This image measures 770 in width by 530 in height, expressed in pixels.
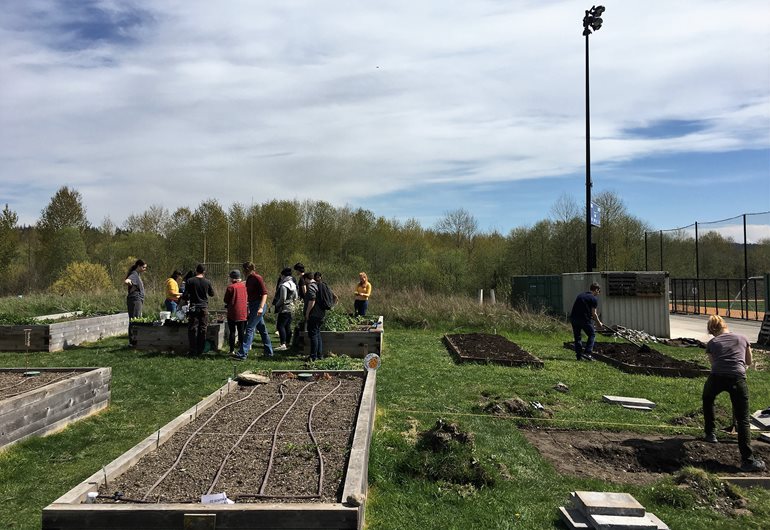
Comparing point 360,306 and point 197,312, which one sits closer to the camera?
point 197,312

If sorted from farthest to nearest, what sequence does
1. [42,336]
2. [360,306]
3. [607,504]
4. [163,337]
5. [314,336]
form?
1. [360,306]
2. [42,336]
3. [163,337]
4. [314,336]
5. [607,504]

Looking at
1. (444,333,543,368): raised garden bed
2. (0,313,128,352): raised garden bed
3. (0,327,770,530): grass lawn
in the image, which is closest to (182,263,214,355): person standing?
(0,327,770,530): grass lawn

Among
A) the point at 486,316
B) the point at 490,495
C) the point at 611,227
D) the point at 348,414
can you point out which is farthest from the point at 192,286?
the point at 611,227

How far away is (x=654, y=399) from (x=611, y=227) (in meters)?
23.2

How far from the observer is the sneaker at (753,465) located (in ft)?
18.9

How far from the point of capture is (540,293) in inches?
854

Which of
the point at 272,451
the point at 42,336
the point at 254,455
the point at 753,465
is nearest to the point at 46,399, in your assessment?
the point at 254,455

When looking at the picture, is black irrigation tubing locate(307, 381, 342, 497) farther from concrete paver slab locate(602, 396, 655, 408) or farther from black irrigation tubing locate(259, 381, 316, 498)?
concrete paver slab locate(602, 396, 655, 408)

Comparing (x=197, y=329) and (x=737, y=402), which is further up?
(x=197, y=329)

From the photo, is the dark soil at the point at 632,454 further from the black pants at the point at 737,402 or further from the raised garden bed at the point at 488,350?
the raised garden bed at the point at 488,350

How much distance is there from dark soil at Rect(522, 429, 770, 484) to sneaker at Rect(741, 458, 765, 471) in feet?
0.19

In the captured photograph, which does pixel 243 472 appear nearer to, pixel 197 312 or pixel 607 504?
pixel 607 504

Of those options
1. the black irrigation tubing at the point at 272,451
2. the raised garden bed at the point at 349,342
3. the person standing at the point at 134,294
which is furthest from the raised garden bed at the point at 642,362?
the person standing at the point at 134,294

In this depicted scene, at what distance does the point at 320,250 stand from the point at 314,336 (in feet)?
73.2
